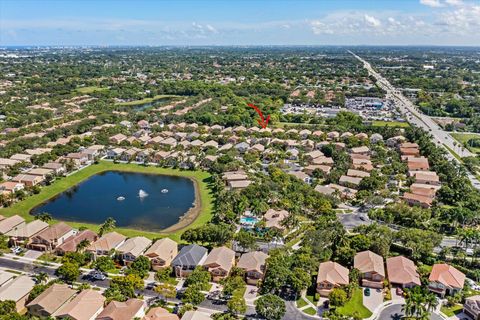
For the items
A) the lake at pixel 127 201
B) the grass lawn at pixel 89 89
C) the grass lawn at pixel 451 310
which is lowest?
the grass lawn at pixel 451 310

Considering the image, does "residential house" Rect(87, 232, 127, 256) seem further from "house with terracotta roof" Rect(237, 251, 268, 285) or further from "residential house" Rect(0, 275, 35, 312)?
"house with terracotta roof" Rect(237, 251, 268, 285)

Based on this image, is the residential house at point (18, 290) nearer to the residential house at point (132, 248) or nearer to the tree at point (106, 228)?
the residential house at point (132, 248)

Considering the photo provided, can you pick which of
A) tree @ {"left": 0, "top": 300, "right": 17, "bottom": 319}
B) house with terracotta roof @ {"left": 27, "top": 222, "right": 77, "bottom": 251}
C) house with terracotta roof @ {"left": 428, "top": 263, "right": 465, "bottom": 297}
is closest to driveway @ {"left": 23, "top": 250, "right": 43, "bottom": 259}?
house with terracotta roof @ {"left": 27, "top": 222, "right": 77, "bottom": 251}

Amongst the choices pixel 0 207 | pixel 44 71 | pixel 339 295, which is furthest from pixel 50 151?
pixel 44 71

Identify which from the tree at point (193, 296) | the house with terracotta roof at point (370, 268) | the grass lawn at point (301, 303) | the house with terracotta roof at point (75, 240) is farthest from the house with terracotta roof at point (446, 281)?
the house with terracotta roof at point (75, 240)

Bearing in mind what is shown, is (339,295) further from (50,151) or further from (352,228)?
(50,151)

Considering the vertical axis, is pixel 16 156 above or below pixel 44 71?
below
